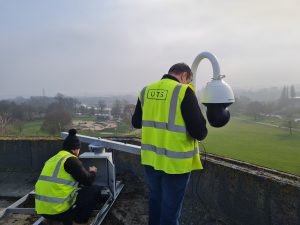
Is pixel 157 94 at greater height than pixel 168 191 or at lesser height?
greater

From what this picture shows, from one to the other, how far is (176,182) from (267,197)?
54.1 inches

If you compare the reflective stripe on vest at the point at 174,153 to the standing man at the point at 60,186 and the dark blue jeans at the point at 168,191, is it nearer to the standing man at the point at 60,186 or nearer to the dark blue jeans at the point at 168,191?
the dark blue jeans at the point at 168,191

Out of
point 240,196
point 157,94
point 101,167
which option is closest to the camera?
point 157,94

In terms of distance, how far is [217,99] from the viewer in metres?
2.87

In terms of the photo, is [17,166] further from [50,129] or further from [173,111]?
[50,129]

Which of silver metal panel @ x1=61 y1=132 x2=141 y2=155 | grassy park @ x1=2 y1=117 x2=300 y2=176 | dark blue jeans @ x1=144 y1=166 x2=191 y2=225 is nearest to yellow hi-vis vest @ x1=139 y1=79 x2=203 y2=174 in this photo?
dark blue jeans @ x1=144 y1=166 x2=191 y2=225

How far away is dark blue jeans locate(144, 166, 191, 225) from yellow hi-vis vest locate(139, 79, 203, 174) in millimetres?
116

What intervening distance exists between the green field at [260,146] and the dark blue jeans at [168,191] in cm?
3585

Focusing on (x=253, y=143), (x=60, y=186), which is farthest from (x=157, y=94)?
(x=253, y=143)

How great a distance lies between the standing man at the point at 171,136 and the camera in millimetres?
2625

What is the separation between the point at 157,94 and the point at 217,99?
1.92 feet

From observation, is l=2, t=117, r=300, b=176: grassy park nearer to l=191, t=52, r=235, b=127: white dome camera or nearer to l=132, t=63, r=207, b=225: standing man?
l=132, t=63, r=207, b=225: standing man

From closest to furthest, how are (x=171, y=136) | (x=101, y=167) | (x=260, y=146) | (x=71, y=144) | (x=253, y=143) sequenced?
(x=171, y=136) < (x=71, y=144) < (x=101, y=167) < (x=260, y=146) < (x=253, y=143)

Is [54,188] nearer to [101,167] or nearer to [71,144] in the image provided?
[71,144]
